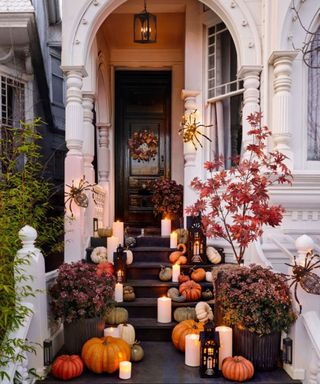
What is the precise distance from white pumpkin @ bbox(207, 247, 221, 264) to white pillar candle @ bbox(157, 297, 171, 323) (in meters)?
1.11

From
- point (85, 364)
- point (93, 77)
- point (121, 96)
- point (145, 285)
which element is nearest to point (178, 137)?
point (121, 96)

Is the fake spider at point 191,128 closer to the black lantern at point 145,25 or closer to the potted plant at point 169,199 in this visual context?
the potted plant at point 169,199

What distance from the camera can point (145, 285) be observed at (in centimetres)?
503

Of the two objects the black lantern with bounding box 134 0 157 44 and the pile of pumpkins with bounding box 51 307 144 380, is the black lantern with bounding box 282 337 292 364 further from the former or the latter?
the black lantern with bounding box 134 0 157 44

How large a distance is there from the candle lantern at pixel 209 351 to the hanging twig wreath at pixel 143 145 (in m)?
5.43

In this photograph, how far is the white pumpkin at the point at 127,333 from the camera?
4039mm

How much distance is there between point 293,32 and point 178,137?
346 cm

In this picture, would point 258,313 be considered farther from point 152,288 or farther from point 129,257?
point 129,257

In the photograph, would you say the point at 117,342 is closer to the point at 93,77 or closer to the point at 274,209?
the point at 274,209

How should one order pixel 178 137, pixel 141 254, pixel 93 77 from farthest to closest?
pixel 178 137
pixel 93 77
pixel 141 254

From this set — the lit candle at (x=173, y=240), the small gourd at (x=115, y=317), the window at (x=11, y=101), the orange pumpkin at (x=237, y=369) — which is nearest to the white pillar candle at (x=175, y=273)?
the lit candle at (x=173, y=240)

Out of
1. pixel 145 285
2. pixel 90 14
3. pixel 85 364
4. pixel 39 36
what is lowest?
pixel 85 364

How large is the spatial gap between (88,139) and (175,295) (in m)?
2.68

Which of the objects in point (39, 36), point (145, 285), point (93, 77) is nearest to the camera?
point (145, 285)
